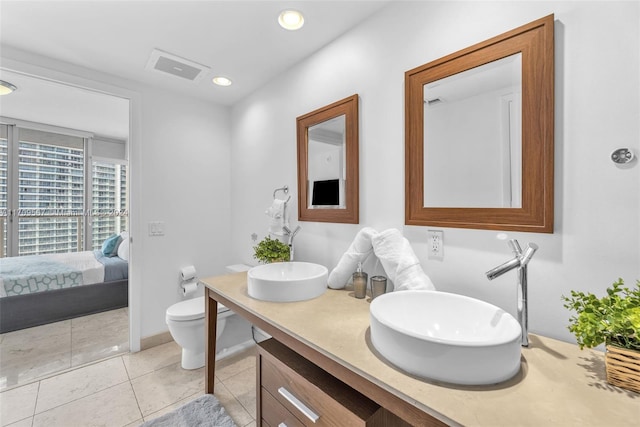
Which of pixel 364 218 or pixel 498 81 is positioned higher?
pixel 498 81

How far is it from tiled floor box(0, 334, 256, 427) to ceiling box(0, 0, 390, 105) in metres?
2.29

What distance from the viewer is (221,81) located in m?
2.36

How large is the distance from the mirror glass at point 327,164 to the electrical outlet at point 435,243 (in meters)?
0.57

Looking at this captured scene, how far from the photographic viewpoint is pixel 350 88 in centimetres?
167

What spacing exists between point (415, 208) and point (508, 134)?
472 mm

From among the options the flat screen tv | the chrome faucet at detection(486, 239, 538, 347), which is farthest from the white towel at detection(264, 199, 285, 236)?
the chrome faucet at detection(486, 239, 538, 347)

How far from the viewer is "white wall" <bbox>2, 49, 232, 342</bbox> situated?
2.36 metres

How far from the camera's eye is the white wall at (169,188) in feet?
7.73

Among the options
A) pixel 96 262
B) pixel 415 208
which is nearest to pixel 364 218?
pixel 415 208

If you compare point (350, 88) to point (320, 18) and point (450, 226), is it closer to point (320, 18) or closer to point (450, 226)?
point (320, 18)

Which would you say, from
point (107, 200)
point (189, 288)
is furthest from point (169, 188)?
point (107, 200)

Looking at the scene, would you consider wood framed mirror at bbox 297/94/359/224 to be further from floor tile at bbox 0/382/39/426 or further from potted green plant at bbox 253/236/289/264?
floor tile at bbox 0/382/39/426

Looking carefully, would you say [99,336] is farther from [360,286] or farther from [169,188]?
[360,286]

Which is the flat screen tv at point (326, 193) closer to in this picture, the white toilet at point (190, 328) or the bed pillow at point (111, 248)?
the white toilet at point (190, 328)
